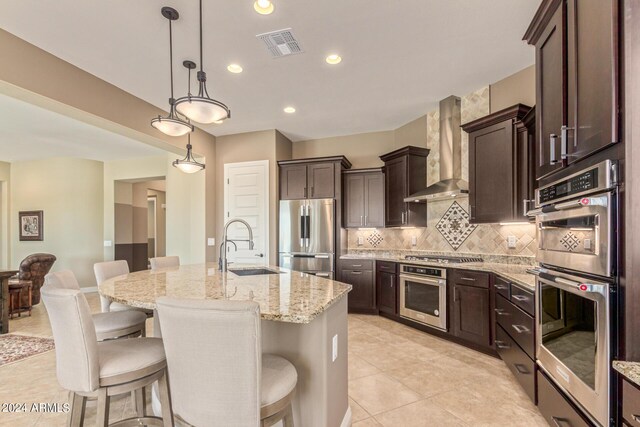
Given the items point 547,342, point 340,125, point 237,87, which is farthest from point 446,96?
point 547,342

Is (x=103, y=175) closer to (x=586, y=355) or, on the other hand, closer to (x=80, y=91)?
(x=80, y=91)

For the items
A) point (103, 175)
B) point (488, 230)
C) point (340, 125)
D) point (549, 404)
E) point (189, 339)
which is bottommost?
point (549, 404)

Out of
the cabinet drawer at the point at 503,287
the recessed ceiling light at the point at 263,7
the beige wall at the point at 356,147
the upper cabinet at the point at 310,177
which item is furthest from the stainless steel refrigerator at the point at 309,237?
the recessed ceiling light at the point at 263,7

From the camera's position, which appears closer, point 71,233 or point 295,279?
point 295,279

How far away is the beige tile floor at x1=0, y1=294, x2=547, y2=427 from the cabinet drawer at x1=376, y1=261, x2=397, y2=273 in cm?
103

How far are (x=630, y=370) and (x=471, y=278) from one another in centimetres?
220

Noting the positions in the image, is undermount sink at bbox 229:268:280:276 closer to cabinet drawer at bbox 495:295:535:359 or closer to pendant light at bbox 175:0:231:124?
pendant light at bbox 175:0:231:124

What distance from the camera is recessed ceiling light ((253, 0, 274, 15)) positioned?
2.31 metres

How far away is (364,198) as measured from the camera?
5078mm

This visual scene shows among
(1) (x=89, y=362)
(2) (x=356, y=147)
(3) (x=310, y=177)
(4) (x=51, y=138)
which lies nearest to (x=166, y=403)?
(1) (x=89, y=362)

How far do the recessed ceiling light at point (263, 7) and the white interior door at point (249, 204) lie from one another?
2.85 m

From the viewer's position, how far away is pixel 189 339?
3.86 ft

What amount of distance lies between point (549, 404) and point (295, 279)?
1748 mm

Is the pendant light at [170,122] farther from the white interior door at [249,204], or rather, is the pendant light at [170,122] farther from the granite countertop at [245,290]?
the white interior door at [249,204]
